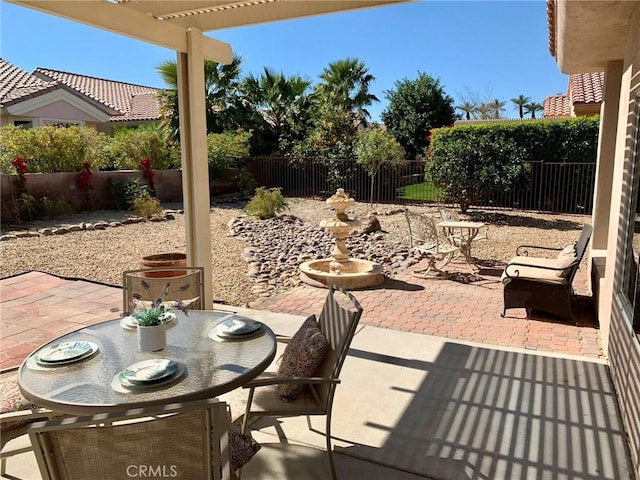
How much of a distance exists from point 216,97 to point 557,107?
1499 cm

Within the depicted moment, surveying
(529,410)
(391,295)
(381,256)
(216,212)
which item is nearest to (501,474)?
(529,410)

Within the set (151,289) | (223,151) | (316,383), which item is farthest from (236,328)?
(223,151)

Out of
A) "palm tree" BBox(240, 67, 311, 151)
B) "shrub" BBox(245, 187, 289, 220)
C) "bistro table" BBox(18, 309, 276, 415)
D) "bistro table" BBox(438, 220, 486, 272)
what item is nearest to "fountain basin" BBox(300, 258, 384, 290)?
"bistro table" BBox(438, 220, 486, 272)

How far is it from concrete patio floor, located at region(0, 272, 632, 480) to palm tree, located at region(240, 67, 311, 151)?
13.9 meters

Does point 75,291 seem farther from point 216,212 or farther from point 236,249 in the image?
point 216,212

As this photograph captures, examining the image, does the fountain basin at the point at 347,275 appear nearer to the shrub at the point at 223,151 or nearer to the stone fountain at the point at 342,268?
the stone fountain at the point at 342,268

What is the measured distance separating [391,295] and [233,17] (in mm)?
3723

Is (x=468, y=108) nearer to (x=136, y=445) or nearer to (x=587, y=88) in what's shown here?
(x=587, y=88)

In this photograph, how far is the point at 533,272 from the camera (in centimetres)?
541

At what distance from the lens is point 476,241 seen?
9758mm

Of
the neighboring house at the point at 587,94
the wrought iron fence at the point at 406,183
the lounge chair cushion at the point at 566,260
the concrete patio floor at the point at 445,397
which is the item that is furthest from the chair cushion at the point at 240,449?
the neighboring house at the point at 587,94

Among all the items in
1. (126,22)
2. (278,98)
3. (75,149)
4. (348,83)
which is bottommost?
(75,149)

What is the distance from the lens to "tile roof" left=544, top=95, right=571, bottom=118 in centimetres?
2105

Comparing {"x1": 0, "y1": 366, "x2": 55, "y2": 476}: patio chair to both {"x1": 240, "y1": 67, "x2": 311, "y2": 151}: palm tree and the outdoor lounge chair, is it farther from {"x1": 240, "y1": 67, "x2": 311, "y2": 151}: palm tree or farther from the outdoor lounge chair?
{"x1": 240, "y1": 67, "x2": 311, "y2": 151}: palm tree
